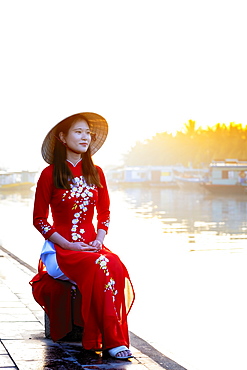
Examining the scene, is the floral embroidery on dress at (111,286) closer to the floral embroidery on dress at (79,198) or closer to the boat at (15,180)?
the floral embroidery on dress at (79,198)

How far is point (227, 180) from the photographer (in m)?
67.8

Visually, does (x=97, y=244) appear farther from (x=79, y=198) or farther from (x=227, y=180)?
(x=227, y=180)

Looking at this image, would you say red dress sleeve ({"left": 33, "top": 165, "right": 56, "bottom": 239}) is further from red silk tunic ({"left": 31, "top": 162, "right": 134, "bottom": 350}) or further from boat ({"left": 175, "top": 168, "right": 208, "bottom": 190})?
boat ({"left": 175, "top": 168, "right": 208, "bottom": 190})

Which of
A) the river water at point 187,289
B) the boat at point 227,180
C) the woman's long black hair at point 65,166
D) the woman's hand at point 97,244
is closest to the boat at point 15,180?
the boat at point 227,180

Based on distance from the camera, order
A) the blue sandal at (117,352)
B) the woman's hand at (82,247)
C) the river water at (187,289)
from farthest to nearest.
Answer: the river water at (187,289), the woman's hand at (82,247), the blue sandal at (117,352)

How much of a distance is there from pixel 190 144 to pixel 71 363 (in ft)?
348

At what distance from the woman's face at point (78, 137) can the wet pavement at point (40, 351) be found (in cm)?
111

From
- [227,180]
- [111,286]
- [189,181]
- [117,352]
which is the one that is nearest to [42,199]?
[111,286]

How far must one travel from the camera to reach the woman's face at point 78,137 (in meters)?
4.37

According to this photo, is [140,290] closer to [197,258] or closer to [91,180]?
[197,258]

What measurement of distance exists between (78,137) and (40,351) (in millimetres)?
1230

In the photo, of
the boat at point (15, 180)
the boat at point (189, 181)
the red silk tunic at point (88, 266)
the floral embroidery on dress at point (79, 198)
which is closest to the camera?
the red silk tunic at point (88, 266)

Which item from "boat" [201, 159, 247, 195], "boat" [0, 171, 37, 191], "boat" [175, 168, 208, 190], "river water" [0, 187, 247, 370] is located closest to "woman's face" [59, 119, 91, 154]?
"river water" [0, 187, 247, 370]

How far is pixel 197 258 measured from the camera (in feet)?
44.1
